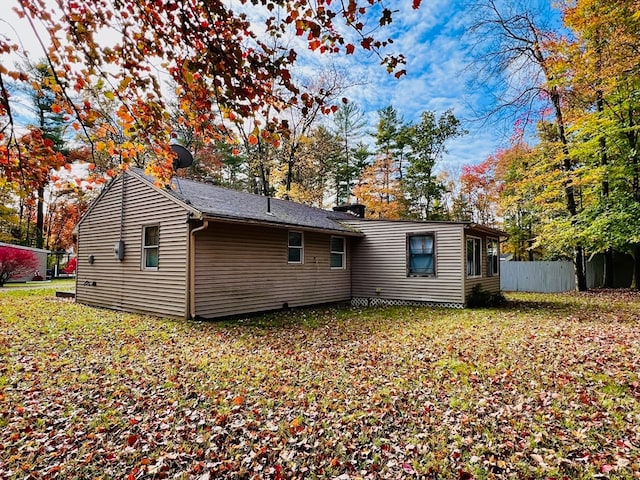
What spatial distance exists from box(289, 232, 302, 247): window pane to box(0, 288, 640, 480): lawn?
4.44m

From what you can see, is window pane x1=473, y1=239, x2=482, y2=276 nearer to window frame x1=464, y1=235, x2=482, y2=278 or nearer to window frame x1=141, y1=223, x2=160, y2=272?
window frame x1=464, y1=235, x2=482, y2=278

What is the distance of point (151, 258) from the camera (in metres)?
9.75

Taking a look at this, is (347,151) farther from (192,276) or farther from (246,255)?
(192,276)

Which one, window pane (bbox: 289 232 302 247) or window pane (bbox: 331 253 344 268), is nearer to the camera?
window pane (bbox: 289 232 302 247)

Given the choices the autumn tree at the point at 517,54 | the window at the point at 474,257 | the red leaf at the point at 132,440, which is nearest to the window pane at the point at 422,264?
the window at the point at 474,257

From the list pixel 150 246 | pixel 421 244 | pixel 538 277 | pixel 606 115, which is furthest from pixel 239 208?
pixel 538 277

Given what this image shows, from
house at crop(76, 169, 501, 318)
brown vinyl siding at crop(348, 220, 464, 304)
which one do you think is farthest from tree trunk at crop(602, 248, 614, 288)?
brown vinyl siding at crop(348, 220, 464, 304)

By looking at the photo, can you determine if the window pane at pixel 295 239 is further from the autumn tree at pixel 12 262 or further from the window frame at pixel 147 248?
the autumn tree at pixel 12 262

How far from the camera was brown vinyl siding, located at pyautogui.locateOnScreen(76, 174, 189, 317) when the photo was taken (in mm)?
8883

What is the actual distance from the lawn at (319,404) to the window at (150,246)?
2.70m

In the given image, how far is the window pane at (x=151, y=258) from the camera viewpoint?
9625 millimetres

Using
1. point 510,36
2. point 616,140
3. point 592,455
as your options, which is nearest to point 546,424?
point 592,455

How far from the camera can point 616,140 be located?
13.7 m

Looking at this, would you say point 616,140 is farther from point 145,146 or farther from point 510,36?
point 145,146
